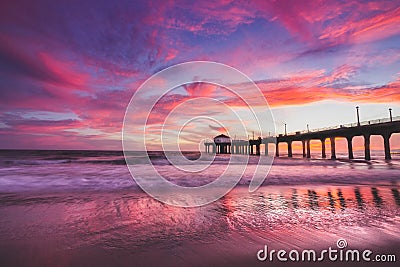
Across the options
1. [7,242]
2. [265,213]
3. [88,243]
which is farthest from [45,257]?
[265,213]

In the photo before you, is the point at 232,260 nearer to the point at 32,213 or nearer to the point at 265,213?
the point at 265,213

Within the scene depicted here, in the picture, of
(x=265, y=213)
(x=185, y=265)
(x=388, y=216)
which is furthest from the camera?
(x=265, y=213)

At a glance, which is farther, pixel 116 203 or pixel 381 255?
pixel 116 203

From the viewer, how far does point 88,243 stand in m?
4.28

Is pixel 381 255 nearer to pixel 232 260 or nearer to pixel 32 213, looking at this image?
pixel 232 260

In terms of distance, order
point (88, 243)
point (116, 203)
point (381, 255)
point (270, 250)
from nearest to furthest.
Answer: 1. point (381, 255)
2. point (270, 250)
3. point (88, 243)
4. point (116, 203)

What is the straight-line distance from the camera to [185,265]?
3439 millimetres

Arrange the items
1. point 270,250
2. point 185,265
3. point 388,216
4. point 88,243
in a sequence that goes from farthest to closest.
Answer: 1. point 388,216
2. point 88,243
3. point 270,250
4. point 185,265

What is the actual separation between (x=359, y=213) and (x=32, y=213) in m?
9.68

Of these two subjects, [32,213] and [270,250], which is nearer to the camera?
[270,250]

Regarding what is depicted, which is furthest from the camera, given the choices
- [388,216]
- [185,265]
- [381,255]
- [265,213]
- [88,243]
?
[265,213]

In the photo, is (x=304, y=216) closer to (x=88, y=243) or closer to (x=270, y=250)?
(x=270, y=250)

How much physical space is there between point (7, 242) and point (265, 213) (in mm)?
6104

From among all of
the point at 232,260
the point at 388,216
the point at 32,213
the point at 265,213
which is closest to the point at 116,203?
the point at 32,213
